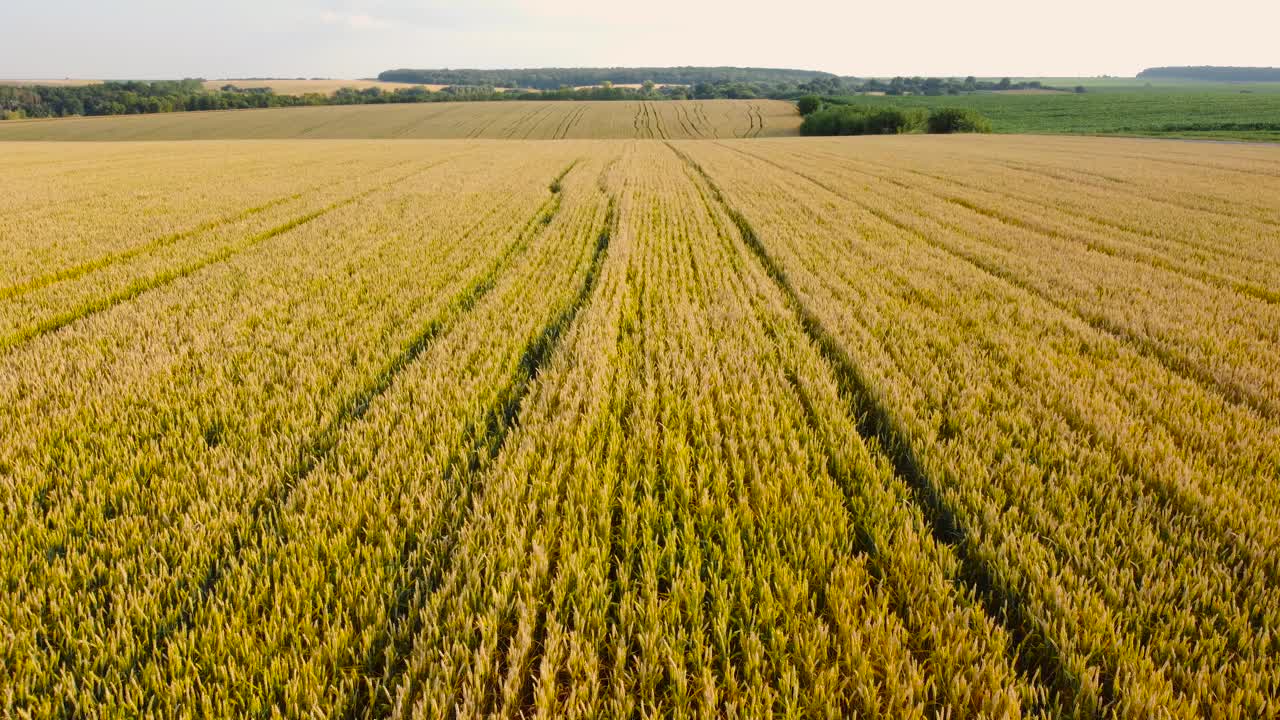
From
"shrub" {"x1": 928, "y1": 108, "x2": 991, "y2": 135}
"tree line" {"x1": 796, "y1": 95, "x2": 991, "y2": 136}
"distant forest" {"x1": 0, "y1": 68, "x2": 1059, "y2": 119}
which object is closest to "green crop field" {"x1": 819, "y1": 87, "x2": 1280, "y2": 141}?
"shrub" {"x1": 928, "y1": 108, "x2": 991, "y2": 135}

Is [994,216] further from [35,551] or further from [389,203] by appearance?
[35,551]

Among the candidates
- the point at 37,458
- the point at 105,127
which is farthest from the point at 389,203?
the point at 105,127

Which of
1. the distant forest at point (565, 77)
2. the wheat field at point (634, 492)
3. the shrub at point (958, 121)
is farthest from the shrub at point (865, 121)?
the distant forest at point (565, 77)

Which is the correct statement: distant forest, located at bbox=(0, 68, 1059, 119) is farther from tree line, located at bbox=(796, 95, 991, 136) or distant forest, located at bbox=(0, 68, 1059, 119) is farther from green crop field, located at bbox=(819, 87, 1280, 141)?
green crop field, located at bbox=(819, 87, 1280, 141)

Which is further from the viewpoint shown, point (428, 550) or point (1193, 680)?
point (428, 550)

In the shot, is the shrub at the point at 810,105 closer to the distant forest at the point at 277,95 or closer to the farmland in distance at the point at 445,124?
the farmland in distance at the point at 445,124
